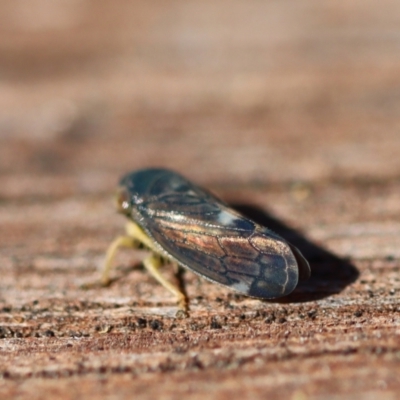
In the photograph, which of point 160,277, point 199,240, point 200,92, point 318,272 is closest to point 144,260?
point 160,277

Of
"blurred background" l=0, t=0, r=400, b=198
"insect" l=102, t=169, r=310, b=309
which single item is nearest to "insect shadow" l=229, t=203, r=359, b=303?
"insect" l=102, t=169, r=310, b=309

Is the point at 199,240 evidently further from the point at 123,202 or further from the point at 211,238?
the point at 123,202

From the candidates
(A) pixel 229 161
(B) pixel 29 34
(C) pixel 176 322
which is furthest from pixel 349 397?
(B) pixel 29 34

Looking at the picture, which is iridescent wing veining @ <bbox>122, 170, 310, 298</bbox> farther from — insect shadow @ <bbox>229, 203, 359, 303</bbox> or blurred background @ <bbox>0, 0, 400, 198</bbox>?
blurred background @ <bbox>0, 0, 400, 198</bbox>

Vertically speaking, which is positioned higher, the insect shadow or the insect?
the insect

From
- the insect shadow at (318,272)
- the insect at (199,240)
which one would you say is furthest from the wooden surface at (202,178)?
the insect at (199,240)

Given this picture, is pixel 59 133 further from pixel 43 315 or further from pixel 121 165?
pixel 43 315

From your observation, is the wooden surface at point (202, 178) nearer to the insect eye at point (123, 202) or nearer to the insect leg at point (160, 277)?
the insect leg at point (160, 277)
